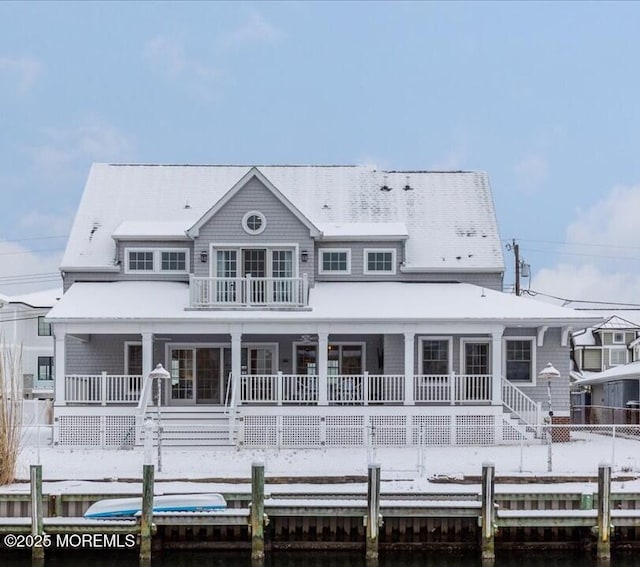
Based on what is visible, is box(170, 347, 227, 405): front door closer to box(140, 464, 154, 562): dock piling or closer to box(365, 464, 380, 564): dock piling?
box(140, 464, 154, 562): dock piling

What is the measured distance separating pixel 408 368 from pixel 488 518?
40.2 feet

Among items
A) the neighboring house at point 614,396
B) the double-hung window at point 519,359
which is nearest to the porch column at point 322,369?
the double-hung window at point 519,359

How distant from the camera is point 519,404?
33562 mm

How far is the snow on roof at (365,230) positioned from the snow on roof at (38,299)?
110 feet

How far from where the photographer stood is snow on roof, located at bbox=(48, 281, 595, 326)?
106 ft

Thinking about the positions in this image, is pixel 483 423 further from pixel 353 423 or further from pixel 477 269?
pixel 477 269

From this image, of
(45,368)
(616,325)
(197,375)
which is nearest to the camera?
(197,375)

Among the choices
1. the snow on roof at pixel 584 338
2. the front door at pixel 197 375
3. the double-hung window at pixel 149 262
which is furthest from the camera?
the snow on roof at pixel 584 338

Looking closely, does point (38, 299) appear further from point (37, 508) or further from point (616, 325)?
point (37, 508)

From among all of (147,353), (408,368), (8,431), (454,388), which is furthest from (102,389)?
(454,388)

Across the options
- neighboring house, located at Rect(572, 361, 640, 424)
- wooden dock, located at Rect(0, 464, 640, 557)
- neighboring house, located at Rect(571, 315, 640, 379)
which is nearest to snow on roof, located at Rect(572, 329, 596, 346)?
neighboring house, located at Rect(571, 315, 640, 379)

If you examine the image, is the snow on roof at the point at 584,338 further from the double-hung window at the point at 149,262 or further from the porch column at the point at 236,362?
the porch column at the point at 236,362

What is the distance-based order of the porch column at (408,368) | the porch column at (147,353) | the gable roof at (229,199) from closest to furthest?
the porch column at (408,368)
the porch column at (147,353)
the gable roof at (229,199)

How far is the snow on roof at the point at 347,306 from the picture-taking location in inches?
1270
